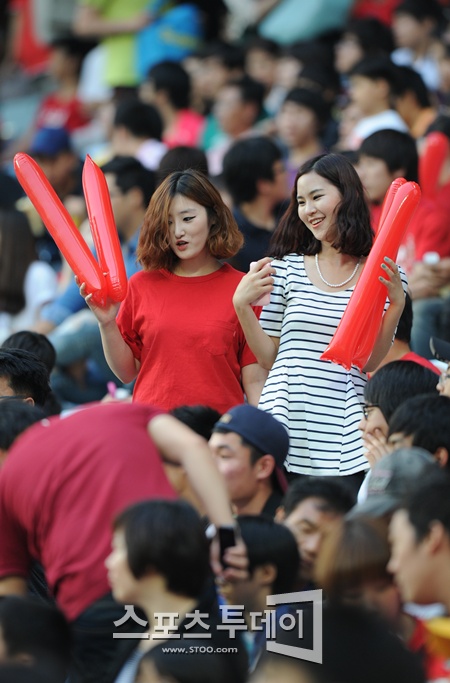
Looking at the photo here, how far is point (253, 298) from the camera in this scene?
487cm

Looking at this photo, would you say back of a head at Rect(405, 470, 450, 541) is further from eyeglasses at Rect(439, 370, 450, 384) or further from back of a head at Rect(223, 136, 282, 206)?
back of a head at Rect(223, 136, 282, 206)

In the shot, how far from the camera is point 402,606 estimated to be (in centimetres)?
383

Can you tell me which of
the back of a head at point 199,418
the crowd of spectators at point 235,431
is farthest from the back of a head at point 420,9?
the back of a head at point 199,418

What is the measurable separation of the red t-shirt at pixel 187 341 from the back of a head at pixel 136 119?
3.75 meters

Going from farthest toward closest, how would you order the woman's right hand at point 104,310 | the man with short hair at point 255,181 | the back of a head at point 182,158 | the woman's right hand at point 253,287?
the back of a head at point 182,158 → the man with short hair at point 255,181 → the woman's right hand at point 104,310 → the woman's right hand at point 253,287

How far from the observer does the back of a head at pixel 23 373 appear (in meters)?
5.26

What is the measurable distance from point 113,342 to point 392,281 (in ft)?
3.56

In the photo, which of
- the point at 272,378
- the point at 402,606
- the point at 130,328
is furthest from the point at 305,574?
the point at 130,328

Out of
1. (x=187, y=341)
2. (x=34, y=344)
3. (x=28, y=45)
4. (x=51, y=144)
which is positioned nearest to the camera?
(x=187, y=341)

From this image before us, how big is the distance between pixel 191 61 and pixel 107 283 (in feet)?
21.0

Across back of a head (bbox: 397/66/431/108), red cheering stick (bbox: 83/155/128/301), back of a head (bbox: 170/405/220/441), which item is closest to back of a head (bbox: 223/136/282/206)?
back of a head (bbox: 397/66/431/108)

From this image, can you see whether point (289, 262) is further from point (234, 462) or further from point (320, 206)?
point (234, 462)

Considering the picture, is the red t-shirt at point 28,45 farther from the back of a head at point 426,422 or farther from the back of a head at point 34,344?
the back of a head at point 426,422

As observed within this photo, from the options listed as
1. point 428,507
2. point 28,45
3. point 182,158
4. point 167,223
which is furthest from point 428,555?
point 28,45
